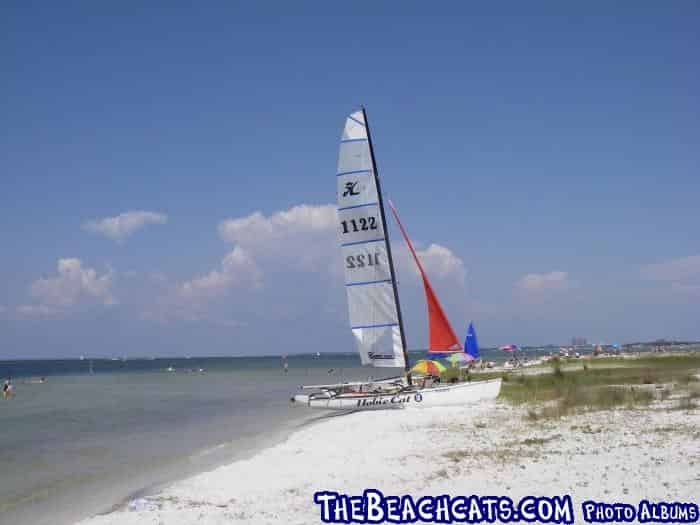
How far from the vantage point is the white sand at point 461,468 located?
10.8 metres

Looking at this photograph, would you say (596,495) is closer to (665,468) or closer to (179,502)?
(665,468)

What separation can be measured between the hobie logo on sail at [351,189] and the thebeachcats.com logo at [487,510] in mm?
20379

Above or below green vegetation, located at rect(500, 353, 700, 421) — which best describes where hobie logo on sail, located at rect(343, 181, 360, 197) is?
above

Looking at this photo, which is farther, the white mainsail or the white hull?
the white mainsail

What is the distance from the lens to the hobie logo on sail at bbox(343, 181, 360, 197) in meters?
30.5

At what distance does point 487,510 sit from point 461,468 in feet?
10.5

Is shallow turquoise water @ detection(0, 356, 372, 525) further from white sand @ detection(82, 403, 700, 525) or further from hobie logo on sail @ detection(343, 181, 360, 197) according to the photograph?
hobie logo on sail @ detection(343, 181, 360, 197)

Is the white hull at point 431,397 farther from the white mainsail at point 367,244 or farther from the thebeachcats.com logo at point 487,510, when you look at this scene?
the thebeachcats.com logo at point 487,510

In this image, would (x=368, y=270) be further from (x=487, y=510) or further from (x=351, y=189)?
(x=487, y=510)

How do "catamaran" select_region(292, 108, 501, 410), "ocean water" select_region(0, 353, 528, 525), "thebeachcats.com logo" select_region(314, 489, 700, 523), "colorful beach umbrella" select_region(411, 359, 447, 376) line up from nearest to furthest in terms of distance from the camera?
"thebeachcats.com logo" select_region(314, 489, 700, 523) → "ocean water" select_region(0, 353, 528, 525) → "catamaran" select_region(292, 108, 501, 410) → "colorful beach umbrella" select_region(411, 359, 447, 376)

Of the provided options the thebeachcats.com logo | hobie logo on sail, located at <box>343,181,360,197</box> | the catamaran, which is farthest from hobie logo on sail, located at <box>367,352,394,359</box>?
the thebeachcats.com logo

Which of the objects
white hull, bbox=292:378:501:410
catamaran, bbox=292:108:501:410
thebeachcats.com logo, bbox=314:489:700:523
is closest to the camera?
thebeachcats.com logo, bbox=314:489:700:523

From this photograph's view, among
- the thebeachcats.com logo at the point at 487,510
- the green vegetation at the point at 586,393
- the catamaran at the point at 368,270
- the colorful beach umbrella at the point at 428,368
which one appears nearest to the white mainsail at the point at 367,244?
the catamaran at the point at 368,270

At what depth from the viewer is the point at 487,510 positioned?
10047 mm
